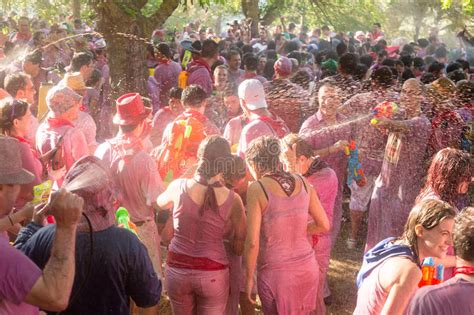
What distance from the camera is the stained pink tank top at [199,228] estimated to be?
422 cm

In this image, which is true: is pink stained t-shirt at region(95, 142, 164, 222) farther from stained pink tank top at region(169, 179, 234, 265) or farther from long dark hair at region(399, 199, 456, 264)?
long dark hair at region(399, 199, 456, 264)

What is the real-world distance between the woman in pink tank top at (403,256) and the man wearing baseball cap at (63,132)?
2874 mm

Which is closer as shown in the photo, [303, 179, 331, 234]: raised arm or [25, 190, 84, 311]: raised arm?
[25, 190, 84, 311]: raised arm

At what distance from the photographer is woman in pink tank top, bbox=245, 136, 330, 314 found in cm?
426

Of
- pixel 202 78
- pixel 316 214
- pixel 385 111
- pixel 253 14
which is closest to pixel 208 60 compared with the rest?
pixel 202 78

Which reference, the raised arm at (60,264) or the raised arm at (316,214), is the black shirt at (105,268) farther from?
the raised arm at (316,214)

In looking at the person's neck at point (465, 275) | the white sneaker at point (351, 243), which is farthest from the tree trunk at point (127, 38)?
the person's neck at point (465, 275)

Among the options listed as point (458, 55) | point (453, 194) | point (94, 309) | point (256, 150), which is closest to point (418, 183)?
point (453, 194)

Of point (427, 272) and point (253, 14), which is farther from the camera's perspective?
point (253, 14)

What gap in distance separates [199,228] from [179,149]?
1.47 meters

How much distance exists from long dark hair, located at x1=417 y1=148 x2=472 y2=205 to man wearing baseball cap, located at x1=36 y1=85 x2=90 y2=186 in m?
2.90

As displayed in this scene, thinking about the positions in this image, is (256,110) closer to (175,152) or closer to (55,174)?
(175,152)

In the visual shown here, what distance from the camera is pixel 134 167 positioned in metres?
5.03

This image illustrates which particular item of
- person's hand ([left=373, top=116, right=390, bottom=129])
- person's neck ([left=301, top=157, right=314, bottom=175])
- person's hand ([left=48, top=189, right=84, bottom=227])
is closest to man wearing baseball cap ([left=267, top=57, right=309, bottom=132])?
person's hand ([left=373, top=116, right=390, bottom=129])
